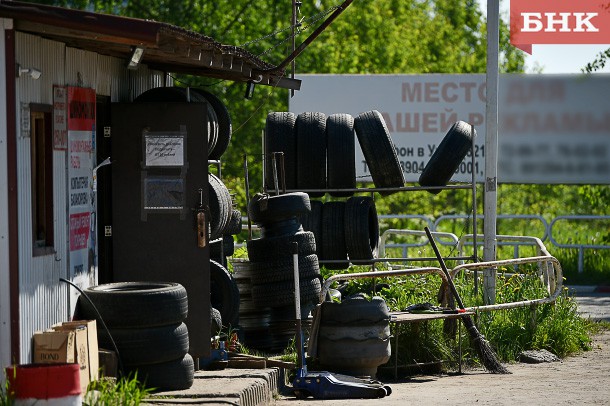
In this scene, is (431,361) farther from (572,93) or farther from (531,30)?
(572,93)

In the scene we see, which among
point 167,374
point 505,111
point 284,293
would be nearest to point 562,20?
point 505,111

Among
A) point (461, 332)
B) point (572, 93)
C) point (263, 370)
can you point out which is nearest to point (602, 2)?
point (572, 93)

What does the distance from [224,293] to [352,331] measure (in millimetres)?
1743

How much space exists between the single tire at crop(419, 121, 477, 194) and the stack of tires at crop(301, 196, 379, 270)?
128 cm

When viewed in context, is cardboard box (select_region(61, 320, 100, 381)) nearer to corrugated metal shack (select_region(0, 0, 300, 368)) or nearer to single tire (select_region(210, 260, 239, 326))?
corrugated metal shack (select_region(0, 0, 300, 368))

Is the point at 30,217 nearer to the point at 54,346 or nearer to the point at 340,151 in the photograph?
the point at 54,346

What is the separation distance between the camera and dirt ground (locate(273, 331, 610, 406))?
10.9 meters

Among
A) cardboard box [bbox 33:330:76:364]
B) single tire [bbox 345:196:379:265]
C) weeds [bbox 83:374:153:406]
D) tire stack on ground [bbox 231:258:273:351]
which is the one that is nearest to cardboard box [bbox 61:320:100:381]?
weeds [bbox 83:374:153:406]

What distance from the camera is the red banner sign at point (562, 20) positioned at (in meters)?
25.9

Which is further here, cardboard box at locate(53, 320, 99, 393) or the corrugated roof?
cardboard box at locate(53, 320, 99, 393)

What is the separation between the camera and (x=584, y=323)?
15.6 metres

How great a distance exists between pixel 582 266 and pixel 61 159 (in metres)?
16.5

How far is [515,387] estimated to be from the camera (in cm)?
1173

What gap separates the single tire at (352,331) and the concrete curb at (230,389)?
0.63 m
